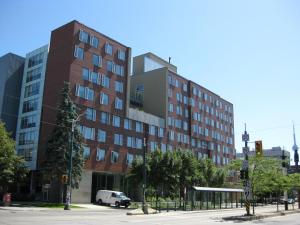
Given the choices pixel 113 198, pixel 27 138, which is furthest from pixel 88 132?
pixel 113 198

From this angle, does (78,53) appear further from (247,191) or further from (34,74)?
(247,191)

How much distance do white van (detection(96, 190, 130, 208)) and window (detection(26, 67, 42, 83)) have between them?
21487 millimetres

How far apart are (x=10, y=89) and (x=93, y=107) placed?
14734 mm

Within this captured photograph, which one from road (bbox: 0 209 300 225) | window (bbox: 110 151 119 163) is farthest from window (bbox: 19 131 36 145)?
road (bbox: 0 209 300 225)

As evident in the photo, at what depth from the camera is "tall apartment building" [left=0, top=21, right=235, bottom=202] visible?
57888 millimetres

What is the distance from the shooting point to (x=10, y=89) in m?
63.8

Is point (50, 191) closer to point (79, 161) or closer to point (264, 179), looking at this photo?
point (79, 161)

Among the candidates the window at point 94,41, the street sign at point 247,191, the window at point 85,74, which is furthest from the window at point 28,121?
the street sign at point 247,191

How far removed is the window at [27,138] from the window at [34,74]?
906cm

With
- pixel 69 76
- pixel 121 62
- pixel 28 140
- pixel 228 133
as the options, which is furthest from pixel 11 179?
pixel 228 133

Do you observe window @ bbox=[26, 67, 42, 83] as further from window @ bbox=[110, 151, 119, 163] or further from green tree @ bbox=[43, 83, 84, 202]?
window @ bbox=[110, 151, 119, 163]

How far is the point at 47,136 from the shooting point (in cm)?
5616

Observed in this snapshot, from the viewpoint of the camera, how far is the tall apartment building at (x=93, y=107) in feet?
190

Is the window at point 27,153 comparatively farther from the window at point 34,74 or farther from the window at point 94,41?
the window at point 94,41
